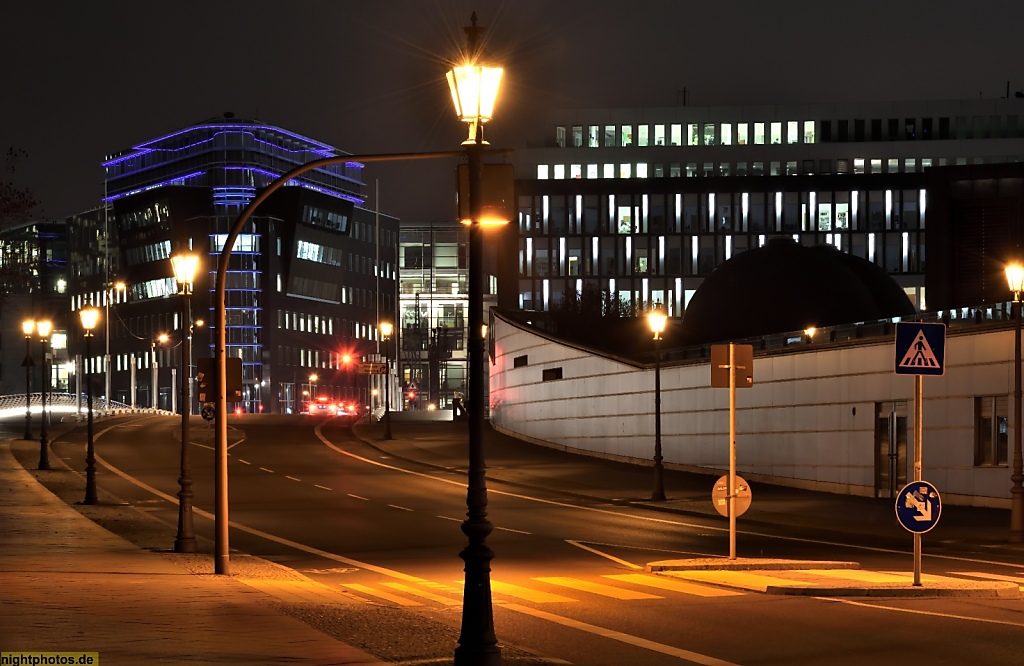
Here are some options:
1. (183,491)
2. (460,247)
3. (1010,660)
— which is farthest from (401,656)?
(460,247)

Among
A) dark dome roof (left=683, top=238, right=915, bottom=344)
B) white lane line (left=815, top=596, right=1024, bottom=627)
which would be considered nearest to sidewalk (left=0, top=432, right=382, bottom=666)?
white lane line (left=815, top=596, right=1024, bottom=627)

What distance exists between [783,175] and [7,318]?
3997 inches

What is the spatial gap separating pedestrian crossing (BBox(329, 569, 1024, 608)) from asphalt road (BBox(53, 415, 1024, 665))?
5cm

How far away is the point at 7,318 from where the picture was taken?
7101 inches

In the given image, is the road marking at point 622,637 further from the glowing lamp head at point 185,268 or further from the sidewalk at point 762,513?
the glowing lamp head at point 185,268

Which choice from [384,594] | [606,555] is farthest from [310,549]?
[384,594]

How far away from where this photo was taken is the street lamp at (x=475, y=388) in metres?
11.8

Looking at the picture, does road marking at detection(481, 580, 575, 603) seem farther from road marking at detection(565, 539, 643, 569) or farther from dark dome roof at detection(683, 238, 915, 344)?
dark dome roof at detection(683, 238, 915, 344)

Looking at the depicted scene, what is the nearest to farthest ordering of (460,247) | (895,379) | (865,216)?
(895,379), (865,216), (460,247)

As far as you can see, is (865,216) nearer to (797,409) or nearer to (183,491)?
(797,409)

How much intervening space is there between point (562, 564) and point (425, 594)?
17.2 feet

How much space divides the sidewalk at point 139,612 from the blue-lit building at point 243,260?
5057 inches

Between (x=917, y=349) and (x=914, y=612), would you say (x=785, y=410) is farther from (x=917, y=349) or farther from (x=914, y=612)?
(x=914, y=612)

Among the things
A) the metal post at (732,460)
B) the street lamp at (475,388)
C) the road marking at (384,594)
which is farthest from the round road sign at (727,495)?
the street lamp at (475,388)
